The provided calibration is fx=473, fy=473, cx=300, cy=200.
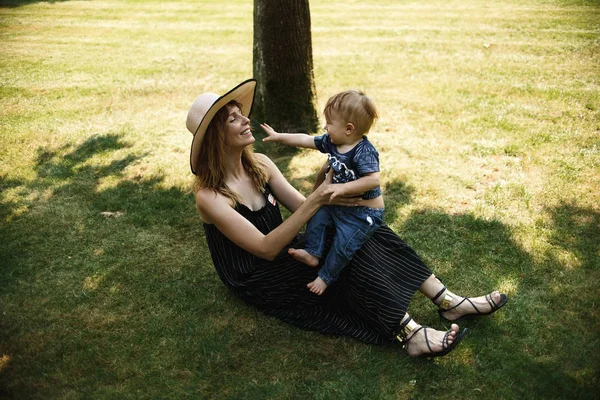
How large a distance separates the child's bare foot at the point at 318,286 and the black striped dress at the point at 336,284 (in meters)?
0.17

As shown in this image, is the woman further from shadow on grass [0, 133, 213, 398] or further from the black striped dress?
shadow on grass [0, 133, 213, 398]

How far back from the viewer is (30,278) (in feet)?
13.9

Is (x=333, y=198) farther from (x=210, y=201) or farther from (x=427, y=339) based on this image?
(x=427, y=339)

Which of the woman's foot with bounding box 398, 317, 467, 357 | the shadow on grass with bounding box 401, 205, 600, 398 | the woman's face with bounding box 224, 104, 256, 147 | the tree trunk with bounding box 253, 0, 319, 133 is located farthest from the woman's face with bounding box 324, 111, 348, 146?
the tree trunk with bounding box 253, 0, 319, 133

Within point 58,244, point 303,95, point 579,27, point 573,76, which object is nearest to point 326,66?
point 303,95

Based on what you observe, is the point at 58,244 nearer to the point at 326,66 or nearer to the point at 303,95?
the point at 303,95

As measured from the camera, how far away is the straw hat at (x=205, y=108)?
3273 millimetres

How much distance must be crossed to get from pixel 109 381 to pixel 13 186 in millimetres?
3829

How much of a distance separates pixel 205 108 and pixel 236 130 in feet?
0.89

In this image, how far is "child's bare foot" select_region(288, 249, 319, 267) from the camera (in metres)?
3.28

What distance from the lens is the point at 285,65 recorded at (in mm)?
6332

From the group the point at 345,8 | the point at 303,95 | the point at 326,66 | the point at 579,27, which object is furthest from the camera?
the point at 345,8

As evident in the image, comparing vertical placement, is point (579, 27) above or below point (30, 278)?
above

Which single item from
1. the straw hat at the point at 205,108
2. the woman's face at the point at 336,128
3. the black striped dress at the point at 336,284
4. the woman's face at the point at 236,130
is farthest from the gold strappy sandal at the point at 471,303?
the straw hat at the point at 205,108
